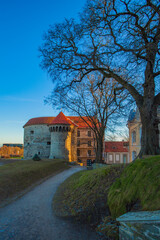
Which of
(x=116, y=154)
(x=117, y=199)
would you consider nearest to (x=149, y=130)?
(x=117, y=199)

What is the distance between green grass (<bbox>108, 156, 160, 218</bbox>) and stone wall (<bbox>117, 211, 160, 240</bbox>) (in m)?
0.57

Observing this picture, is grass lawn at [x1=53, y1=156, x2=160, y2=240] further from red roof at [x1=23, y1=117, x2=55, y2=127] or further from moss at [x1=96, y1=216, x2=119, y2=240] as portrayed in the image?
red roof at [x1=23, y1=117, x2=55, y2=127]

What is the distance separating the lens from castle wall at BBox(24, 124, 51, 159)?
3794cm

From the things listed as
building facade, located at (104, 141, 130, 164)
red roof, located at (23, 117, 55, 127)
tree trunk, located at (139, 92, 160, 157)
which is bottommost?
building facade, located at (104, 141, 130, 164)

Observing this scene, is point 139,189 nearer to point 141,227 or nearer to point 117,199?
point 117,199

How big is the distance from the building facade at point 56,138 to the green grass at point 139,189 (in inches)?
792

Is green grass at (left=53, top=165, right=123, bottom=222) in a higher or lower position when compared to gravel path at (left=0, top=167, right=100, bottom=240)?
higher

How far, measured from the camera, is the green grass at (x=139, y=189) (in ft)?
11.9

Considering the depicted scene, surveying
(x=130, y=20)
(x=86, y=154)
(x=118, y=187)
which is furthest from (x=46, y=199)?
(x=86, y=154)

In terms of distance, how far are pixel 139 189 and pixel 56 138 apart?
1158 inches

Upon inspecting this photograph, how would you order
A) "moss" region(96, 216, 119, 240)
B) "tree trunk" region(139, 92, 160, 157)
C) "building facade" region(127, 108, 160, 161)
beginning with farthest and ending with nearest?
"building facade" region(127, 108, 160, 161), "tree trunk" region(139, 92, 160, 157), "moss" region(96, 216, 119, 240)

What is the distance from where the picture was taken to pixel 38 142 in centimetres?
3819

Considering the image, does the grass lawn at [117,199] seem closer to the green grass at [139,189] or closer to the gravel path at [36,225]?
the green grass at [139,189]

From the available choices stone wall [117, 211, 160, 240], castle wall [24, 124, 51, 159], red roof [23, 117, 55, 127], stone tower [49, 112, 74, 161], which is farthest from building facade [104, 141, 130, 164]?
stone wall [117, 211, 160, 240]
